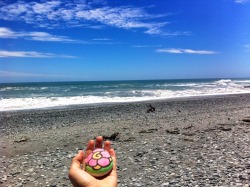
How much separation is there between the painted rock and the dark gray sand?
4030 mm

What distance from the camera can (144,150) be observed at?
1020 cm

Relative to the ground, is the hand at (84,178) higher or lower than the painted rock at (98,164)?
lower

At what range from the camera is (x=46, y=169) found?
879cm

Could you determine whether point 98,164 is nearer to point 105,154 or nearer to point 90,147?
point 105,154

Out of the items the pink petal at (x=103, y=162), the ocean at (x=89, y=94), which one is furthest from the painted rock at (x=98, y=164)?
the ocean at (x=89, y=94)

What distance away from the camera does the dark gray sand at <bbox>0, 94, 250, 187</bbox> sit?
7742 mm

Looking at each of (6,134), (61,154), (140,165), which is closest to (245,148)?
(140,165)

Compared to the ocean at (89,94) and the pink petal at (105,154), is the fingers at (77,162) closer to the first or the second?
the pink petal at (105,154)

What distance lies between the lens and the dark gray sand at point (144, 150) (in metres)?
7.74

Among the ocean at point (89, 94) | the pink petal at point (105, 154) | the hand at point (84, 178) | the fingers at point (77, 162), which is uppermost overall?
the pink petal at point (105, 154)

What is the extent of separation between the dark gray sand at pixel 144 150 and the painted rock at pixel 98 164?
13.2ft

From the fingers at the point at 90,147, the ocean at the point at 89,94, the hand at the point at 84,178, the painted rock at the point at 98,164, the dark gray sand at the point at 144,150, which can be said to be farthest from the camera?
the ocean at the point at 89,94

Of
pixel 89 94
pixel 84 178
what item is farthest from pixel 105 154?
pixel 89 94

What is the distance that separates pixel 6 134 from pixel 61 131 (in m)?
2.65
